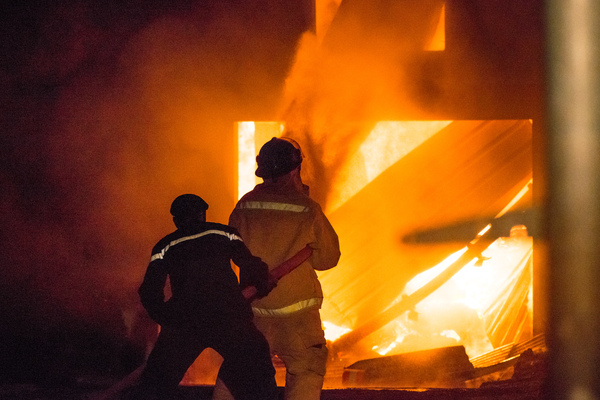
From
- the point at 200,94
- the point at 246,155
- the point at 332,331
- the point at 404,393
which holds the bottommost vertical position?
the point at 404,393

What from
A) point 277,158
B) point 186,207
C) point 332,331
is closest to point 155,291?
point 186,207

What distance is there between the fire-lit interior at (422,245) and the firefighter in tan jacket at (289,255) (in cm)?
326

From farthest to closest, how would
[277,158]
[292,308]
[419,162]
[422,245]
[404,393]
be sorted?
[419,162] < [422,245] < [404,393] < [277,158] < [292,308]

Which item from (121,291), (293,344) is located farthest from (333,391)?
(121,291)

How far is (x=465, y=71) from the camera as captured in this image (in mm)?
5613

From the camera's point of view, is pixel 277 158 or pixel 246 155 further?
pixel 246 155

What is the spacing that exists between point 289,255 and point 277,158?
1.76ft

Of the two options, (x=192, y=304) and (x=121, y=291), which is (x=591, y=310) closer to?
(x=192, y=304)

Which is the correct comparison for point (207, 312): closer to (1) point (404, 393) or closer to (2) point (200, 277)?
(2) point (200, 277)

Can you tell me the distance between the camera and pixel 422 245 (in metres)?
6.78

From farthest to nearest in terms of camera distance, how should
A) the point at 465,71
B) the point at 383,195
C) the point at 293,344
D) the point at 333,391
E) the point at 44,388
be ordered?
the point at 383,195
the point at 465,71
the point at 44,388
the point at 333,391
the point at 293,344

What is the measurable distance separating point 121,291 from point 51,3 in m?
2.93

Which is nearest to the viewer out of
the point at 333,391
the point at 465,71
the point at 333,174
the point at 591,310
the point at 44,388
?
the point at 591,310

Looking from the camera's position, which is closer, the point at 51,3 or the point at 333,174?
the point at 51,3
